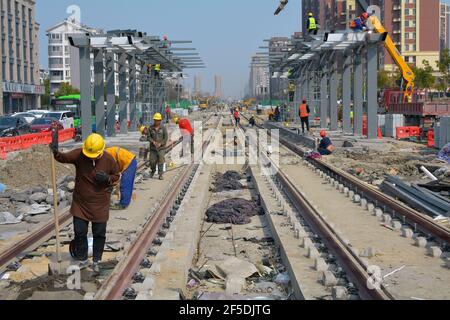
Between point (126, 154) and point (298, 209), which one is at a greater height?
point (126, 154)

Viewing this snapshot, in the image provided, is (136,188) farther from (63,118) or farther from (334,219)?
(63,118)

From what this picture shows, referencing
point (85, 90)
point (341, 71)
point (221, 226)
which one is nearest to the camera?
point (221, 226)

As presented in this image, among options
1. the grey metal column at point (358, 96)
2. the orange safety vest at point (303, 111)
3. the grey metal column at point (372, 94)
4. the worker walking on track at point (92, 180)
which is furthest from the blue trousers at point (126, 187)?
the grey metal column at point (358, 96)

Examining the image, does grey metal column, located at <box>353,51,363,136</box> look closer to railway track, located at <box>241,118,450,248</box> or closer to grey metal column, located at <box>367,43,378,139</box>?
grey metal column, located at <box>367,43,378,139</box>

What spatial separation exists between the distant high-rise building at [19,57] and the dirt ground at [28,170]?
168 ft

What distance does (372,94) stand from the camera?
2980cm

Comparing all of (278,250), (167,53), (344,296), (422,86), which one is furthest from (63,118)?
(422,86)

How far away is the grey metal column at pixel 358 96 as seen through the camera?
104 feet

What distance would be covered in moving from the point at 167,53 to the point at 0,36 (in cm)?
3478

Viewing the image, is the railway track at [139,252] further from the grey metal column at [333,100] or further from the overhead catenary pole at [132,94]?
the grey metal column at [333,100]

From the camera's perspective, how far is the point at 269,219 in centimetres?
1110

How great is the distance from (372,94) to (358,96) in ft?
6.86

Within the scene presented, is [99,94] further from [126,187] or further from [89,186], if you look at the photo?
[89,186]


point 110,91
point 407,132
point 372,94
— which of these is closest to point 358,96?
point 372,94
